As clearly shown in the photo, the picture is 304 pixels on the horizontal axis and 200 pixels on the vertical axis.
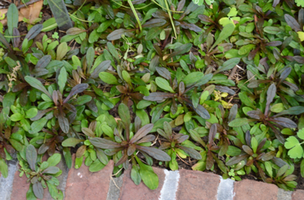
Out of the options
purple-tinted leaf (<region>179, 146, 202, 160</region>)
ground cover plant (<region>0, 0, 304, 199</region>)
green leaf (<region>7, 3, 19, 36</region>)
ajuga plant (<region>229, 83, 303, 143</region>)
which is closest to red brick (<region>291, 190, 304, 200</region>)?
ground cover plant (<region>0, 0, 304, 199</region>)

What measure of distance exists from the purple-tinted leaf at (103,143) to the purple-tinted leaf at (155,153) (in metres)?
0.19

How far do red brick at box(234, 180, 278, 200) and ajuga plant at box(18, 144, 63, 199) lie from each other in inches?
53.3

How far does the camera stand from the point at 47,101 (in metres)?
1.94

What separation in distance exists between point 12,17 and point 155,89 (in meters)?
1.30

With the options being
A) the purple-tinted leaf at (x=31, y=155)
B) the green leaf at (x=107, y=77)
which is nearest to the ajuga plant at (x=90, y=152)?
the purple-tinted leaf at (x=31, y=155)

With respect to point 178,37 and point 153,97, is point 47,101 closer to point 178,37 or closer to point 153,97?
point 153,97

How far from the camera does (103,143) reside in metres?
1.88

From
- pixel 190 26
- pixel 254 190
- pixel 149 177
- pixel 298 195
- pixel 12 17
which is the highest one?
pixel 12 17

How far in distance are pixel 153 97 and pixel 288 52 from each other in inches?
49.4

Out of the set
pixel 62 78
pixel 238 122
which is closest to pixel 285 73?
pixel 238 122

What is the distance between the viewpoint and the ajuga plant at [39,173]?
6.12 ft

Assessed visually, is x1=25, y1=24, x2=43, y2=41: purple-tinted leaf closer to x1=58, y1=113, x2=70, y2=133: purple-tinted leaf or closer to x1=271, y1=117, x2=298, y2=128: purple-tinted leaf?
x1=58, y1=113, x2=70, y2=133: purple-tinted leaf

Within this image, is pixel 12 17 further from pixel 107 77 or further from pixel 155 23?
pixel 155 23

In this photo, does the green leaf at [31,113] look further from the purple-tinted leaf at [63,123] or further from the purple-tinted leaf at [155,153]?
the purple-tinted leaf at [155,153]
